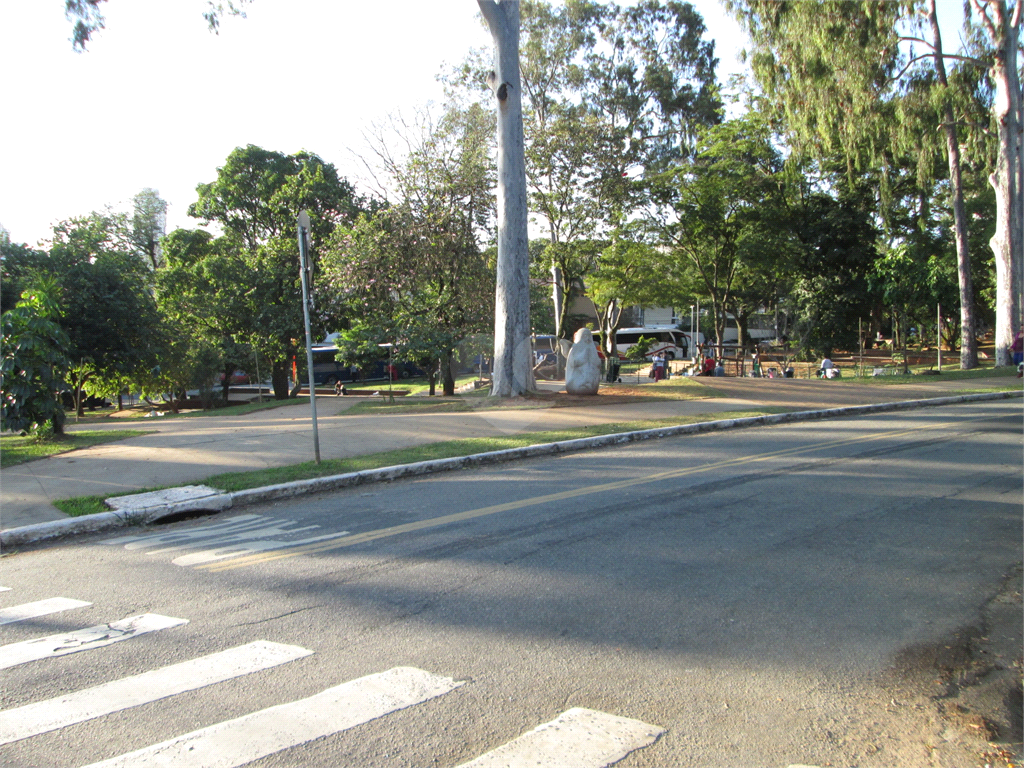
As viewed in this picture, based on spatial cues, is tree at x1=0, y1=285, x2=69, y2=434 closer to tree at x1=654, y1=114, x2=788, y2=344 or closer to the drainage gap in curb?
the drainage gap in curb

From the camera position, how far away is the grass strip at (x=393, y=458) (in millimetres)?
7656

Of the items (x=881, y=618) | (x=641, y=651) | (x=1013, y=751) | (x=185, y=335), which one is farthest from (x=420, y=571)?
(x=185, y=335)

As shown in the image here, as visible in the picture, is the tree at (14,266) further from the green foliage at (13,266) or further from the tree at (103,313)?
the tree at (103,313)

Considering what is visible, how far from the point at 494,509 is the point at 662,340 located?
50.8 meters

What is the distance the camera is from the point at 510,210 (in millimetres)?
16203

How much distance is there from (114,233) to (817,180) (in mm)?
37877

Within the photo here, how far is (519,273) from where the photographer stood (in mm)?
16266

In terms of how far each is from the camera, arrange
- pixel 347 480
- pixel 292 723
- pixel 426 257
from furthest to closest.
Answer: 1. pixel 426 257
2. pixel 347 480
3. pixel 292 723

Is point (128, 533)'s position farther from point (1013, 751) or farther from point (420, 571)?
point (1013, 751)

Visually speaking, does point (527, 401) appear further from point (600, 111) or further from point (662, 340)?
point (662, 340)

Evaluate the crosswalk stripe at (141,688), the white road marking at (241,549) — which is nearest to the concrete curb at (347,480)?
the white road marking at (241,549)

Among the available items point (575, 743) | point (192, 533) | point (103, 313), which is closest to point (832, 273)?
point (103, 313)

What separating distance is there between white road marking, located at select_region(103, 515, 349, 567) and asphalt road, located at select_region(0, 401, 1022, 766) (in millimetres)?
35

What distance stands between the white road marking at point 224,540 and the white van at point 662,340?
42479mm
